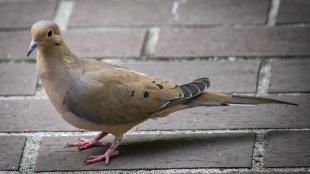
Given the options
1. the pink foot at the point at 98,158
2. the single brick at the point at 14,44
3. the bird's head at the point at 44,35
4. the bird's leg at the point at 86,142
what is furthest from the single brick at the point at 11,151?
the single brick at the point at 14,44

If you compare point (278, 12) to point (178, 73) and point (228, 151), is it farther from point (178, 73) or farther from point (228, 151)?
point (228, 151)

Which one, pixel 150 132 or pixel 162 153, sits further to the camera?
pixel 150 132

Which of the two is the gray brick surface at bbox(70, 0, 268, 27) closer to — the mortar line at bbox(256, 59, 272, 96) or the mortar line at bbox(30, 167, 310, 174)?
the mortar line at bbox(256, 59, 272, 96)

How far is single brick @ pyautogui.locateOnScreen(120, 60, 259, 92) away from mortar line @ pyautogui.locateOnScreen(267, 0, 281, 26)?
0.44 metres

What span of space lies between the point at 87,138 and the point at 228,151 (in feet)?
2.60

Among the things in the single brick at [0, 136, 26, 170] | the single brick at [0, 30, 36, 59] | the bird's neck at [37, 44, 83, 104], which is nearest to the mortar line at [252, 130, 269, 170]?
the bird's neck at [37, 44, 83, 104]

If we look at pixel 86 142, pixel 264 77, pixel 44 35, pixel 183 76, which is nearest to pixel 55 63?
pixel 44 35

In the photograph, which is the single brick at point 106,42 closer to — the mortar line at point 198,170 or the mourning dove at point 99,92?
the mourning dove at point 99,92

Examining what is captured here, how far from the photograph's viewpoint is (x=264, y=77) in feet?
15.3

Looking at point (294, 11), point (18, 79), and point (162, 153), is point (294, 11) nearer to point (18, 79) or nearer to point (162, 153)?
point (162, 153)

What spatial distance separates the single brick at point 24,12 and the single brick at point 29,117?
0.85m

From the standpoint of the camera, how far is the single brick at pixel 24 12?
530 cm

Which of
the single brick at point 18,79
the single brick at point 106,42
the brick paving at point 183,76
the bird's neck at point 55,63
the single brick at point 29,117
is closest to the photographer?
the bird's neck at point 55,63

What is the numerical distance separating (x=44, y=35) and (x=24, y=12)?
1622 millimetres
